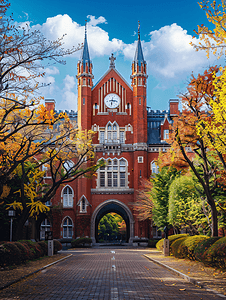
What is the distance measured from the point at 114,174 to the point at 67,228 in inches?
351

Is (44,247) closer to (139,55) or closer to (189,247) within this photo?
(189,247)

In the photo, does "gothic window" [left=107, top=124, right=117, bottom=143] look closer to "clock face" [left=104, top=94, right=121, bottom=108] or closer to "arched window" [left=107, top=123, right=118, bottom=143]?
"arched window" [left=107, top=123, right=118, bottom=143]

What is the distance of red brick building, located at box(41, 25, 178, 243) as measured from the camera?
43594 millimetres

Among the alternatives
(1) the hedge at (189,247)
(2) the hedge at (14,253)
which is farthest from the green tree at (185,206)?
(2) the hedge at (14,253)

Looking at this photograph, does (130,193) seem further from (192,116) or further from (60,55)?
(60,55)

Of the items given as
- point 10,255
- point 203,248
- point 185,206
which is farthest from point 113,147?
point 203,248

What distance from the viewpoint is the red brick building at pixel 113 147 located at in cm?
4359

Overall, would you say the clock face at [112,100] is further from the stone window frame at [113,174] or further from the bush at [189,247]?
the bush at [189,247]

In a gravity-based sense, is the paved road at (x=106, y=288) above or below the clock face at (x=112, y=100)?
below

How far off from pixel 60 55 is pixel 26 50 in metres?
1.23

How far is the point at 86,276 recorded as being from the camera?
12688 mm

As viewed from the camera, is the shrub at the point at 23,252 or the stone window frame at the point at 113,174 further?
the stone window frame at the point at 113,174

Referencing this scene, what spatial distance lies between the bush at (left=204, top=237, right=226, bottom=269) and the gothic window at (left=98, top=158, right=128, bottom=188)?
3082cm

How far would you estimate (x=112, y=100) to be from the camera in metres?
46.4
